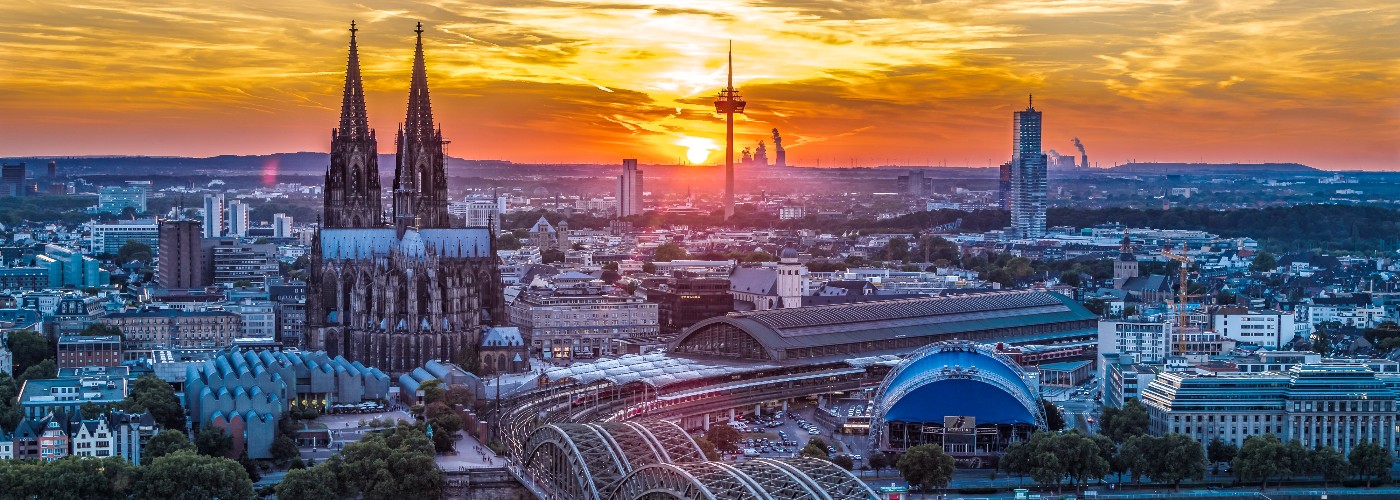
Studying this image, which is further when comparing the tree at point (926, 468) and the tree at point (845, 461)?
the tree at point (845, 461)

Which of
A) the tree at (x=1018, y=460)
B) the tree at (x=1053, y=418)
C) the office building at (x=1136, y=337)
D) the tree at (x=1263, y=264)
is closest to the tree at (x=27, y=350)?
the tree at (x=1053, y=418)

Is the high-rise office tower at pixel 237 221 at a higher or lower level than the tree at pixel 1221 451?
→ higher

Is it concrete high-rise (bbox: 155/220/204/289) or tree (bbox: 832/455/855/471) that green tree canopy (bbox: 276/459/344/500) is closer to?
tree (bbox: 832/455/855/471)

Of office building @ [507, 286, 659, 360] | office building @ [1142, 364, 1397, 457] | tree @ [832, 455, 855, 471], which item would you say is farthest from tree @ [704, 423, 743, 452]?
office building @ [507, 286, 659, 360]

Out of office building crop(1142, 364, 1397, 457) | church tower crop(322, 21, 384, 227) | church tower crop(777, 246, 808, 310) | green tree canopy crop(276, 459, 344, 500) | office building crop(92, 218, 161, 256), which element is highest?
church tower crop(322, 21, 384, 227)

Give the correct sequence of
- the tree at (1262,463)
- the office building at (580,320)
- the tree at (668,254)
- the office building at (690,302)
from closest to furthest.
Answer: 1. the tree at (1262,463)
2. the office building at (580,320)
3. the office building at (690,302)
4. the tree at (668,254)

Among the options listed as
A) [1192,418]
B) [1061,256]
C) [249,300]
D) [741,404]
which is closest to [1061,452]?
[1192,418]

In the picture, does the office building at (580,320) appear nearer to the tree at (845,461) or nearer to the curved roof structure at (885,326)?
the curved roof structure at (885,326)

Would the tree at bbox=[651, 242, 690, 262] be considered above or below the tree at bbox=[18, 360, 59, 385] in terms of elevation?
above
